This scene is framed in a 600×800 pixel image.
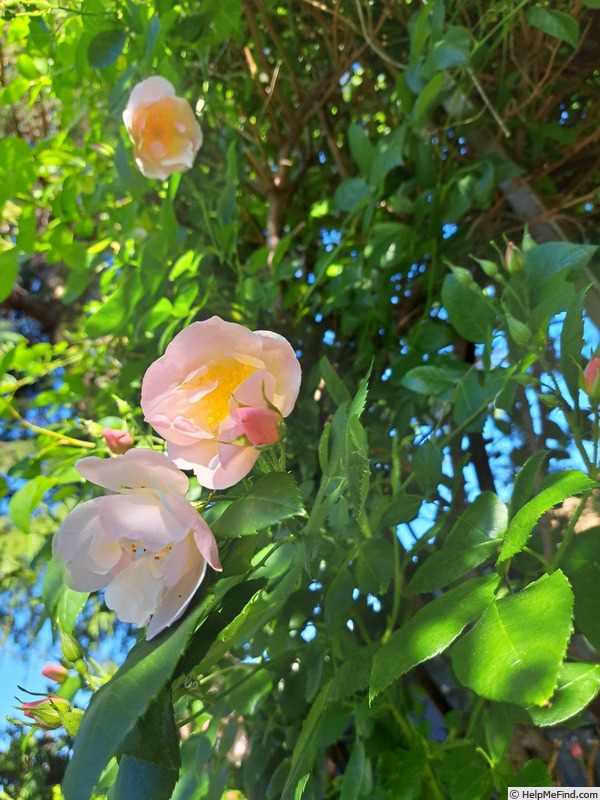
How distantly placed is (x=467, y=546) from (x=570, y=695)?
0.35 ft

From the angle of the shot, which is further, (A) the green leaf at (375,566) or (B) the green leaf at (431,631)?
(A) the green leaf at (375,566)

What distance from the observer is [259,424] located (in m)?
0.33

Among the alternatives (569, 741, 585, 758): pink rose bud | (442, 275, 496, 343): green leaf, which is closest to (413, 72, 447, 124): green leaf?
(442, 275, 496, 343): green leaf

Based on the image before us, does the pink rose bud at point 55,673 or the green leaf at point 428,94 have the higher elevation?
the green leaf at point 428,94

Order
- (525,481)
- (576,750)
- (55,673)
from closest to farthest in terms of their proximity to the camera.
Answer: (525,481) → (55,673) → (576,750)

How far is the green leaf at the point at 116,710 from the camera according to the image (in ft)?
0.84

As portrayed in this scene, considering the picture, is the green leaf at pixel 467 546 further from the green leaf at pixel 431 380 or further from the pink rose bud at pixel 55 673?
the pink rose bud at pixel 55 673

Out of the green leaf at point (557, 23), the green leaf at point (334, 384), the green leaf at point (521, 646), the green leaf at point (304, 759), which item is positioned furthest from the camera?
the green leaf at point (557, 23)

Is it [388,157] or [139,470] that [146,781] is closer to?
[139,470]

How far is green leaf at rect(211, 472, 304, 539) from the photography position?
303mm

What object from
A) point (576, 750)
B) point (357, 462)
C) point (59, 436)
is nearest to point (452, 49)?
point (357, 462)

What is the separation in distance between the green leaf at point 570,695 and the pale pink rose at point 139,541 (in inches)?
6.1

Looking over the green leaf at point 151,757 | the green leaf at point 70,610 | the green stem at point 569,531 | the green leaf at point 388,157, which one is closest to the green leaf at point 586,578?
the green stem at point 569,531

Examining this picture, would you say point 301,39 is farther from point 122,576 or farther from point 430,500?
point 122,576
